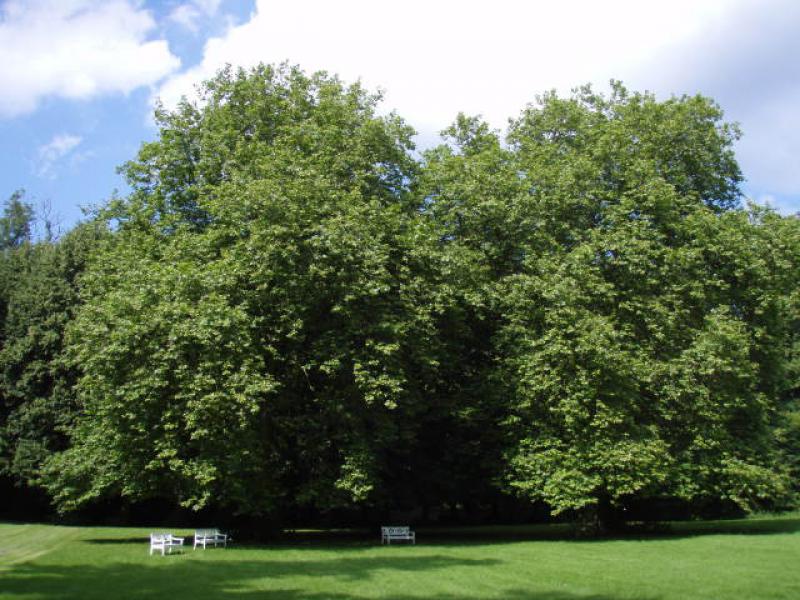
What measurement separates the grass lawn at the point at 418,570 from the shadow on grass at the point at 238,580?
2cm

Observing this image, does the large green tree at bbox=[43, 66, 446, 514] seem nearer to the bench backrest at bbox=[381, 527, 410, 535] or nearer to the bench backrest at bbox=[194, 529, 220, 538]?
the bench backrest at bbox=[194, 529, 220, 538]

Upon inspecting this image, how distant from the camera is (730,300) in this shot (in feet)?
97.0

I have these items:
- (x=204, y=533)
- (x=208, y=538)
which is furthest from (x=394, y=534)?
(x=204, y=533)

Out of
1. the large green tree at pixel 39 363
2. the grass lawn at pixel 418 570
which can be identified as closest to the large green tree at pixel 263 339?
the grass lawn at pixel 418 570

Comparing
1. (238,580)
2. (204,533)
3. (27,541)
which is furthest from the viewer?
(27,541)

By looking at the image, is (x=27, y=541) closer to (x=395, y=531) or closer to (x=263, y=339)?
(x=263, y=339)

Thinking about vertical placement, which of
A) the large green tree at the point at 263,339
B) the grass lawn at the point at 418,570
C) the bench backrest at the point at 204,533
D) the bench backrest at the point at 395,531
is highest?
the large green tree at the point at 263,339

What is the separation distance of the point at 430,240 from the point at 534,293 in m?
4.42

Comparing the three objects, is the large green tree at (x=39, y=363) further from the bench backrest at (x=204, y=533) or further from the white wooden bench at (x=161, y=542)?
the white wooden bench at (x=161, y=542)

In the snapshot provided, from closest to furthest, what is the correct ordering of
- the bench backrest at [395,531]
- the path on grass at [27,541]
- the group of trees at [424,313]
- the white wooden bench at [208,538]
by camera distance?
1. the path on grass at [27,541]
2. the white wooden bench at [208,538]
3. the group of trees at [424,313]
4. the bench backrest at [395,531]

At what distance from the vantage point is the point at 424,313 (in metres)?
25.4

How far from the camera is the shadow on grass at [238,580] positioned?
12.8 m

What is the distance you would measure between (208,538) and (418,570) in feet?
30.7

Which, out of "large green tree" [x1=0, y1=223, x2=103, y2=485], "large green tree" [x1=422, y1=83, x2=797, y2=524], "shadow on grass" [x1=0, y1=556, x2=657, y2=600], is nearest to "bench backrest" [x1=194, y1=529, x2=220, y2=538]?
"shadow on grass" [x1=0, y1=556, x2=657, y2=600]
